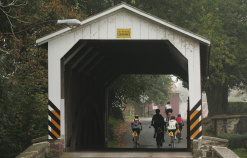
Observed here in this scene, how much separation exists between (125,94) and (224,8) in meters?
12.6

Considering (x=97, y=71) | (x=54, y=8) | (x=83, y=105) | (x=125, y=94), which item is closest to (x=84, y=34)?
(x=83, y=105)

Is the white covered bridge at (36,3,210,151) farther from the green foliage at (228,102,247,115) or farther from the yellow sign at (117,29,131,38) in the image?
the green foliage at (228,102,247,115)

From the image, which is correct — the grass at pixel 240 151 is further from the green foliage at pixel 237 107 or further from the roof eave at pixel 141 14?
the roof eave at pixel 141 14

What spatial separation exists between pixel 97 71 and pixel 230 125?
16.8 m

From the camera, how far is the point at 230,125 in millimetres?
31094

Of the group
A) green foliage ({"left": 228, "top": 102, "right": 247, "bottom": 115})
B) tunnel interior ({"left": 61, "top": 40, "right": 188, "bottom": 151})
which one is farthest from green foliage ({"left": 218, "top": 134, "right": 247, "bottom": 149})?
green foliage ({"left": 228, "top": 102, "right": 247, "bottom": 115})

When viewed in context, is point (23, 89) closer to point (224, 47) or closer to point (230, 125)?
point (224, 47)

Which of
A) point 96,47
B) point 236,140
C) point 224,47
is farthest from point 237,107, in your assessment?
point 96,47

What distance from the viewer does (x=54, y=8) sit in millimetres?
17703

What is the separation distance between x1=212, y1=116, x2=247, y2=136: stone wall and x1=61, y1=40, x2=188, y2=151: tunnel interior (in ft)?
40.4

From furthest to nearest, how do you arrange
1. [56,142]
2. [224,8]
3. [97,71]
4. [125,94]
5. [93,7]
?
[224,8] → [93,7] → [125,94] → [97,71] → [56,142]

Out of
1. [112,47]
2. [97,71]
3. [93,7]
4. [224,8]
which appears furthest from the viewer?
[224,8]

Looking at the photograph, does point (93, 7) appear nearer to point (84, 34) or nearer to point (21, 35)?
point (21, 35)

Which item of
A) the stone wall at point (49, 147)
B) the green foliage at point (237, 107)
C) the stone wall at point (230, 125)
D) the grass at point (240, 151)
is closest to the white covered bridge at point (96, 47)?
the stone wall at point (49, 147)
